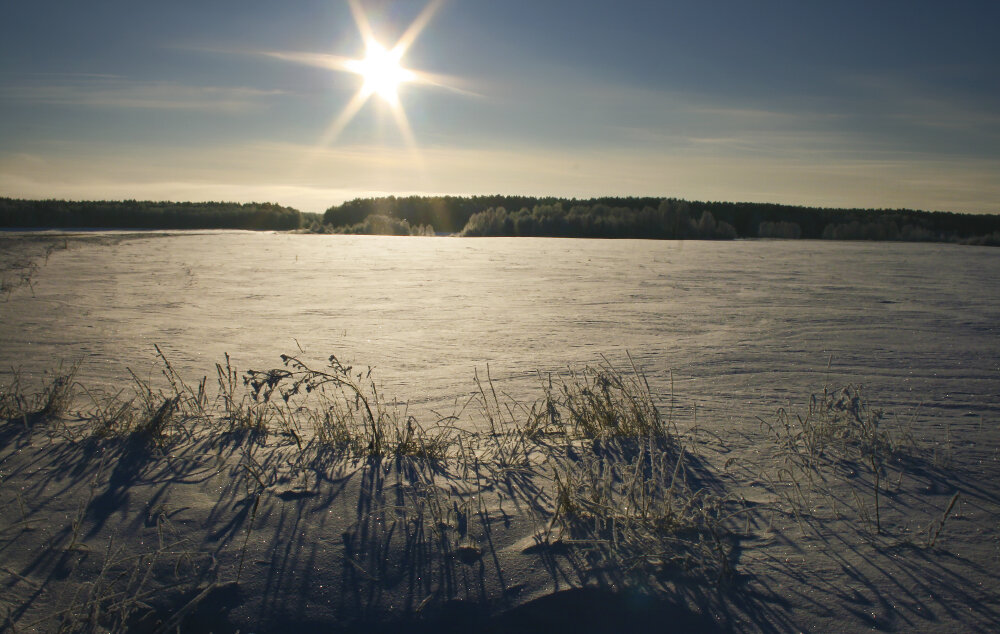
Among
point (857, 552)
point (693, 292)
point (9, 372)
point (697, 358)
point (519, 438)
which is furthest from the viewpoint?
point (693, 292)

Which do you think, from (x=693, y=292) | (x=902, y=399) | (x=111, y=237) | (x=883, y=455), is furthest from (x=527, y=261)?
(x=111, y=237)

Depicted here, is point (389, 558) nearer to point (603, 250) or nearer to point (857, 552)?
point (857, 552)

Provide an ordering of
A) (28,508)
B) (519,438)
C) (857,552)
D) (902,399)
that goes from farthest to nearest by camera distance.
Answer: (902,399)
(519,438)
(28,508)
(857,552)

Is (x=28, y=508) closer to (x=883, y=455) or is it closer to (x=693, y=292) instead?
(x=883, y=455)

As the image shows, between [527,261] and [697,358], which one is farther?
[527,261]

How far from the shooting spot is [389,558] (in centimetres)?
180

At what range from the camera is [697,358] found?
4.48 meters

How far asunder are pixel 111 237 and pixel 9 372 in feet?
51.7

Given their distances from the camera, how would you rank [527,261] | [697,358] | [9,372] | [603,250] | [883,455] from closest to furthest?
[883,455], [9,372], [697,358], [527,261], [603,250]

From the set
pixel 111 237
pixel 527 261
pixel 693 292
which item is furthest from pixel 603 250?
pixel 111 237

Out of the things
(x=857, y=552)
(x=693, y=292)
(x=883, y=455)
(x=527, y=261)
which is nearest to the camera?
(x=857, y=552)

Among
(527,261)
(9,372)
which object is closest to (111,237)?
(527,261)

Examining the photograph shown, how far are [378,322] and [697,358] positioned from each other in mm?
3347

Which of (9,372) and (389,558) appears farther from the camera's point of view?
(9,372)
